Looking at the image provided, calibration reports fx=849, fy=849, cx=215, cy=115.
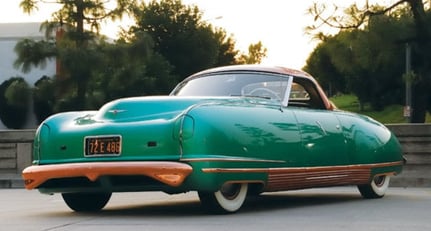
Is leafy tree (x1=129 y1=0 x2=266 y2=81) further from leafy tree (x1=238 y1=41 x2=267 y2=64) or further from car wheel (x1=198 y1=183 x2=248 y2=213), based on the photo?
car wheel (x1=198 y1=183 x2=248 y2=213)

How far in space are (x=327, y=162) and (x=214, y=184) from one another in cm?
180

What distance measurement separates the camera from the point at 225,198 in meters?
7.12

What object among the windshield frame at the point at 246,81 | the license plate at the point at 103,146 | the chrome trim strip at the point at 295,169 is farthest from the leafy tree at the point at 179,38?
the license plate at the point at 103,146

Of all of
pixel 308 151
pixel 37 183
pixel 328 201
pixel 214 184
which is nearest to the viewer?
pixel 214 184

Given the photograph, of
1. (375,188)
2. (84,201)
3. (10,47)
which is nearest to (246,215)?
(84,201)

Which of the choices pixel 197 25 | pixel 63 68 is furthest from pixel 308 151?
pixel 197 25

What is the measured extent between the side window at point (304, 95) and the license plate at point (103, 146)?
2037 millimetres

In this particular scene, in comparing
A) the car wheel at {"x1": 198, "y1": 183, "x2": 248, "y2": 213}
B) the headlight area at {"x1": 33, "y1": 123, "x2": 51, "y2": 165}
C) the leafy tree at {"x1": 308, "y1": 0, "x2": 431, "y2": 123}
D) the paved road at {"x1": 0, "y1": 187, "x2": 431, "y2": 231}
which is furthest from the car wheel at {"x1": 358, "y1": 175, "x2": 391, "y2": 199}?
the leafy tree at {"x1": 308, "y1": 0, "x2": 431, "y2": 123}

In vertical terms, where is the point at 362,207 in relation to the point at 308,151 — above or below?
below

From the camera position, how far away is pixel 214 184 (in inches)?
265

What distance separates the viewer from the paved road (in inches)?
249

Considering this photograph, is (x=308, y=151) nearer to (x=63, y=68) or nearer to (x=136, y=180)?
(x=136, y=180)

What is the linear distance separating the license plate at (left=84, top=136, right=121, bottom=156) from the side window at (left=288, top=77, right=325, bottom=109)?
2.04 metres

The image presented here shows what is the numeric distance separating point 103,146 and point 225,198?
111 cm
